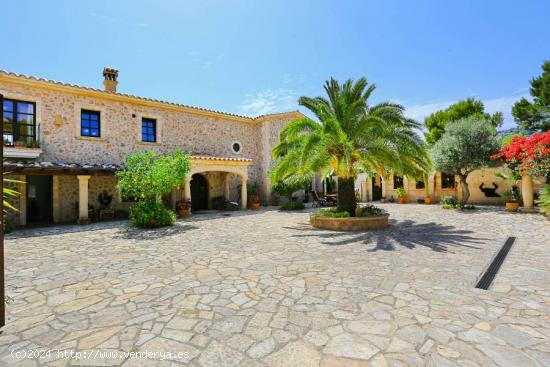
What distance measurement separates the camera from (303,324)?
316 cm

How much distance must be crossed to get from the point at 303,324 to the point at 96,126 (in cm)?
1475

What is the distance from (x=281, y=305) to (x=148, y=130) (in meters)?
14.4

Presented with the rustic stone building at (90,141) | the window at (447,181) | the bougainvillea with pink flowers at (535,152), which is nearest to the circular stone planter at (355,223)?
the bougainvillea with pink flowers at (535,152)

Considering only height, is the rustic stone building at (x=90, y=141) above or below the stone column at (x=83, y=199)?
above

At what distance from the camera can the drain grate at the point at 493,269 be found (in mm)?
4384

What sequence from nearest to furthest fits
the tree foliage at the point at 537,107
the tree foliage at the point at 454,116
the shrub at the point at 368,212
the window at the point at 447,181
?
the shrub at the point at 368,212 < the window at the point at 447,181 < the tree foliage at the point at 537,107 < the tree foliage at the point at 454,116

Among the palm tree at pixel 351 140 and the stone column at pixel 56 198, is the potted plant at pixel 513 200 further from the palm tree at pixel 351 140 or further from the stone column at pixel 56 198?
the stone column at pixel 56 198

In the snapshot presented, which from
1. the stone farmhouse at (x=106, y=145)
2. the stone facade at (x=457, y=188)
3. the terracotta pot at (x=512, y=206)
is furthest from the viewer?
the stone facade at (x=457, y=188)

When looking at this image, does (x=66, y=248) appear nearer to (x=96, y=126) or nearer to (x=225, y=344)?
(x=225, y=344)

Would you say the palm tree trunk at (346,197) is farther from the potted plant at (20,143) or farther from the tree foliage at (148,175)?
the potted plant at (20,143)

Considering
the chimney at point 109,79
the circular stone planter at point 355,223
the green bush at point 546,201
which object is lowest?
the circular stone planter at point 355,223

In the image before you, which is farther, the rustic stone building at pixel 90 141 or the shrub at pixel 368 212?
the rustic stone building at pixel 90 141

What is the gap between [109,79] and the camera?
15062 millimetres

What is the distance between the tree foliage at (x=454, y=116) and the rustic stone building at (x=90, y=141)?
791 inches
